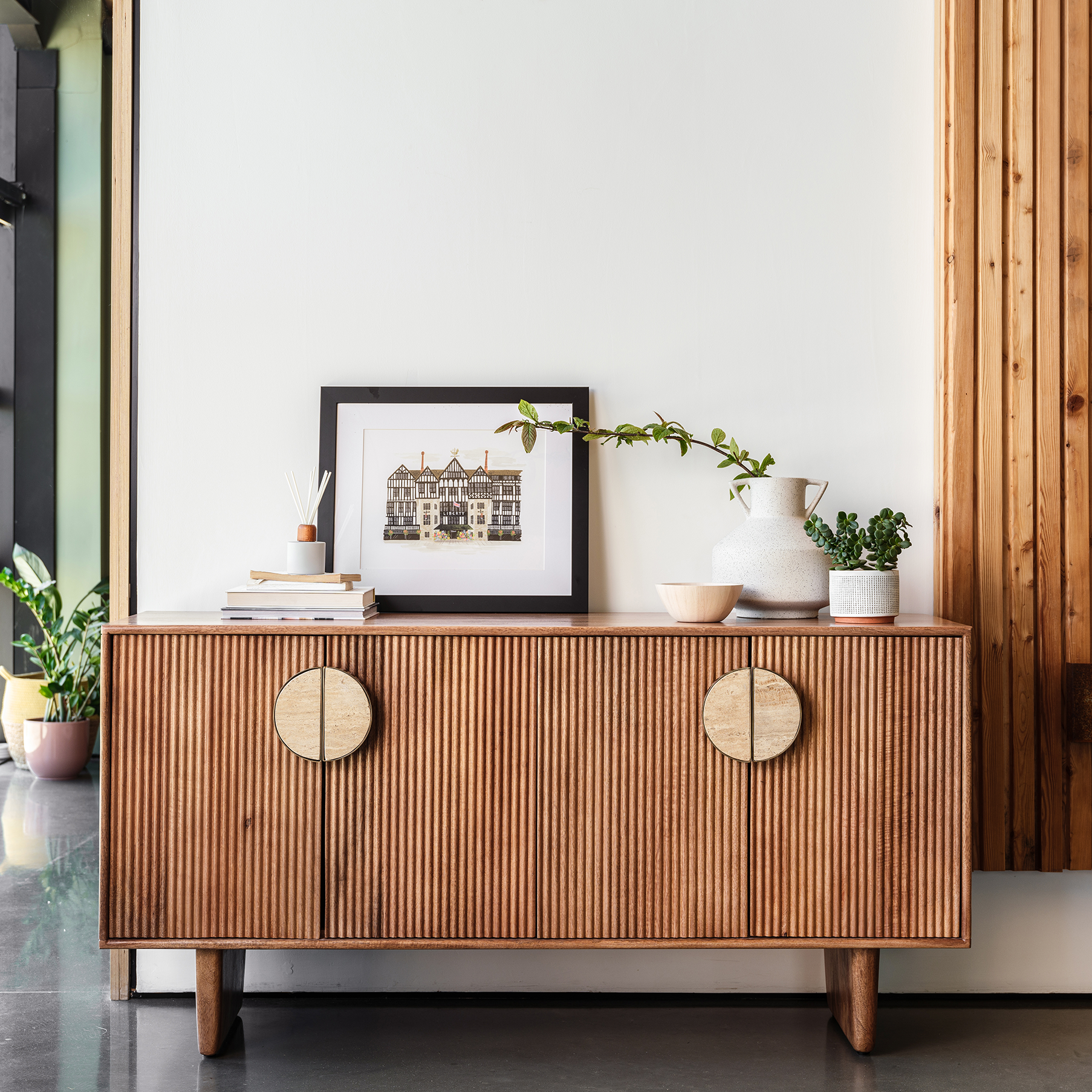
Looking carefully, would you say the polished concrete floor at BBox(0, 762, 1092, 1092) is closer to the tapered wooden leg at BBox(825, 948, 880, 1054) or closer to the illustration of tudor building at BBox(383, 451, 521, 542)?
the tapered wooden leg at BBox(825, 948, 880, 1054)

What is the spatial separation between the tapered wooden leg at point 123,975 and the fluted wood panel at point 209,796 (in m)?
0.45

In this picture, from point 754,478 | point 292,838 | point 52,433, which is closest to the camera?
point 292,838

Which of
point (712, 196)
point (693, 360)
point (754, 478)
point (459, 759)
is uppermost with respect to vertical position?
point (712, 196)

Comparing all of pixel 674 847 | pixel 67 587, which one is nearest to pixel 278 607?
pixel 674 847

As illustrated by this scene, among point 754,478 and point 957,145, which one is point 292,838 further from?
point 957,145

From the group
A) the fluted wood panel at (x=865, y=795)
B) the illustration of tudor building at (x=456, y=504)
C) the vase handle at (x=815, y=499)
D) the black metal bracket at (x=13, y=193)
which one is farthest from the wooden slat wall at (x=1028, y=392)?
the black metal bracket at (x=13, y=193)

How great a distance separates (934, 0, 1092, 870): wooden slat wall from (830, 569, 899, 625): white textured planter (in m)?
0.40

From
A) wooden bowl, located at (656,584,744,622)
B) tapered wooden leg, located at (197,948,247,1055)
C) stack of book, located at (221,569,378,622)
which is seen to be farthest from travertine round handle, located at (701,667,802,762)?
tapered wooden leg, located at (197,948,247,1055)

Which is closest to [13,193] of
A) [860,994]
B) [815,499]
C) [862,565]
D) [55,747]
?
[55,747]

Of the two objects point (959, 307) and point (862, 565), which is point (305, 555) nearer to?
point (862, 565)

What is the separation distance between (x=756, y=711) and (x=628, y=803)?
11.9 inches

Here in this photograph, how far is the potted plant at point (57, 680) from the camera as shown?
4.21m

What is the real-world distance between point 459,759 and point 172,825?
1.84ft

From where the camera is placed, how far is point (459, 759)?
1.73 metres
